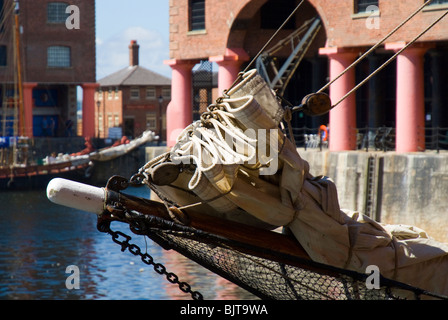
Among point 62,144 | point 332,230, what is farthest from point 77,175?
point 332,230

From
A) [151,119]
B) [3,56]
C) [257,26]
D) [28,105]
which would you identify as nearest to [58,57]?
[3,56]

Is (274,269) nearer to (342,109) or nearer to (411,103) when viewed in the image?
(411,103)

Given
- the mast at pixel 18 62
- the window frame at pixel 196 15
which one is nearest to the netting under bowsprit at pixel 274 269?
the window frame at pixel 196 15

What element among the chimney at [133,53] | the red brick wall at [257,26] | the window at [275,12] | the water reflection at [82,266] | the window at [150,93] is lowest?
the water reflection at [82,266]

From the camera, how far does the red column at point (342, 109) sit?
31.4 meters

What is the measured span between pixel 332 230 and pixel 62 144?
53998mm

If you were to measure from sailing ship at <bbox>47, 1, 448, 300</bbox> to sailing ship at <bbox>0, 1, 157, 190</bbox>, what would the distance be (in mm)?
45951

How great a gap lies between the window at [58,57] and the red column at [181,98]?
2870 cm

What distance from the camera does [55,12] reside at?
64938 millimetres

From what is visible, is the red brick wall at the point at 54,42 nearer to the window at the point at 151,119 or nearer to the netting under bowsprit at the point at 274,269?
the window at the point at 151,119

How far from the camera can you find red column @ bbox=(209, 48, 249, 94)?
35.4m

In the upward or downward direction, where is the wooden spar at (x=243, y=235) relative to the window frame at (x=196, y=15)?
downward

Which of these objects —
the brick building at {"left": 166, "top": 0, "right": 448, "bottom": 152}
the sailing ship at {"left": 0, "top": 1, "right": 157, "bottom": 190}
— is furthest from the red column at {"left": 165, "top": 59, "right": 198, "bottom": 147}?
the sailing ship at {"left": 0, "top": 1, "right": 157, "bottom": 190}

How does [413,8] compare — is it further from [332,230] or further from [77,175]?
[77,175]
